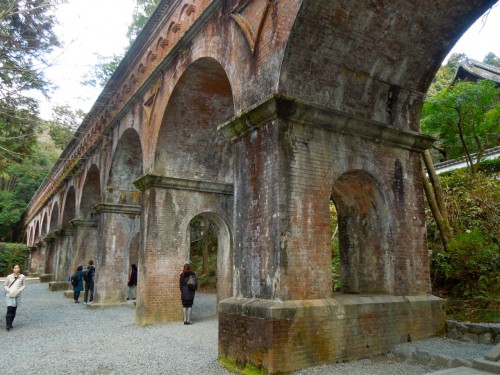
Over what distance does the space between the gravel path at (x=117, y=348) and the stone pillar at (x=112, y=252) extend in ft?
6.64

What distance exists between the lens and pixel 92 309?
539 inches

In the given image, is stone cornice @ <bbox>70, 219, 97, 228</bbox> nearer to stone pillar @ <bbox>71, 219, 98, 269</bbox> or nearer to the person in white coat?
stone pillar @ <bbox>71, 219, 98, 269</bbox>

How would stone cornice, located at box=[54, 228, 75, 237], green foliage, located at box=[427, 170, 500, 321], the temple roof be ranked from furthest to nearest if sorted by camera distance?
stone cornice, located at box=[54, 228, 75, 237] → the temple roof → green foliage, located at box=[427, 170, 500, 321]

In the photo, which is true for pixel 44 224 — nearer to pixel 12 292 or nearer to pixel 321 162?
pixel 12 292

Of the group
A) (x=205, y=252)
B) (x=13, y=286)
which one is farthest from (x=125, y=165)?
(x=205, y=252)

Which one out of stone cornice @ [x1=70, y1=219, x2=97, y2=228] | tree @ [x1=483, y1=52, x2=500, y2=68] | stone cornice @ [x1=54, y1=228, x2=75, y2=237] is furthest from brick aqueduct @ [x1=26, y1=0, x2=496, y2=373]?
tree @ [x1=483, y1=52, x2=500, y2=68]

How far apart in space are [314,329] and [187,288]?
497 cm

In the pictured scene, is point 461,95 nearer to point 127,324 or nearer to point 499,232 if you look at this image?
point 499,232

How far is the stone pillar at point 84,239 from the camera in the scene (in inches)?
734

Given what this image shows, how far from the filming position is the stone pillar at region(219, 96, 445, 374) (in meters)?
5.31

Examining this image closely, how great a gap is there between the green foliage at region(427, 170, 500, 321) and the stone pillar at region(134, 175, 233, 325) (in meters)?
5.35

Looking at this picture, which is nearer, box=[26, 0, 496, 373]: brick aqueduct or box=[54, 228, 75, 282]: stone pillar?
box=[26, 0, 496, 373]: brick aqueduct

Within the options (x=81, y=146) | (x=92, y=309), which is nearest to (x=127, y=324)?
(x=92, y=309)

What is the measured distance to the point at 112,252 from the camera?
14102 mm
